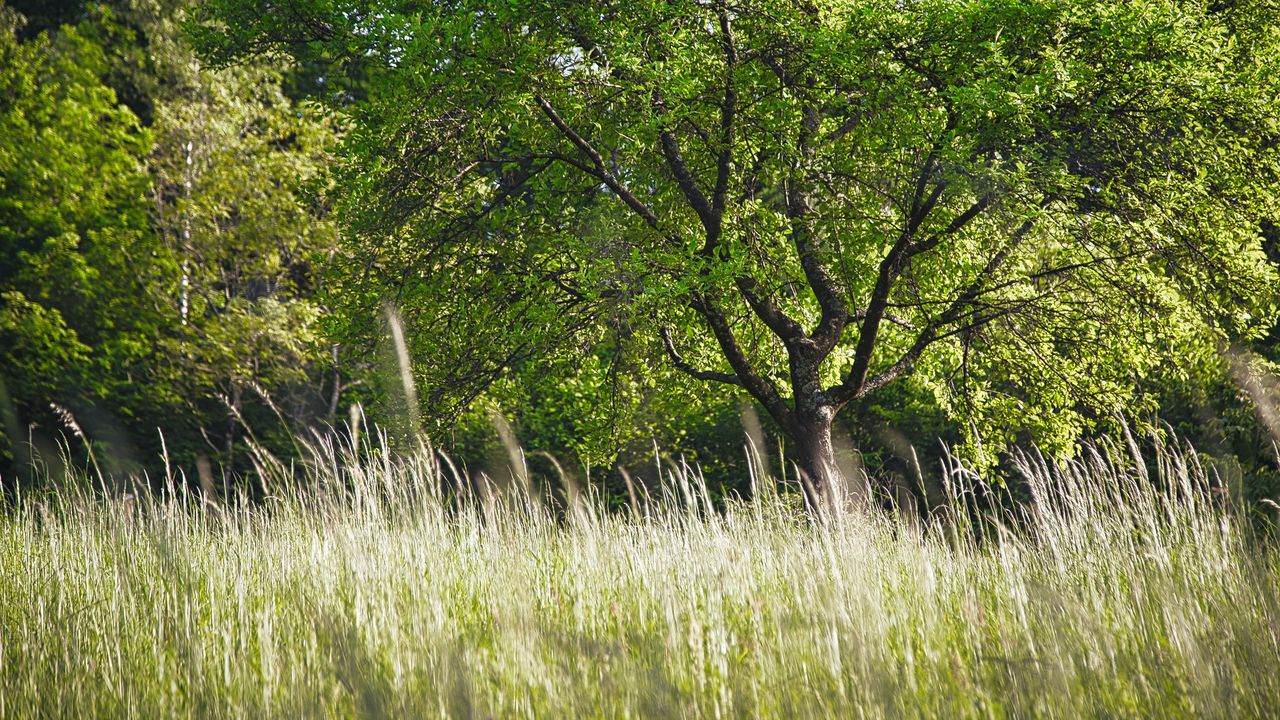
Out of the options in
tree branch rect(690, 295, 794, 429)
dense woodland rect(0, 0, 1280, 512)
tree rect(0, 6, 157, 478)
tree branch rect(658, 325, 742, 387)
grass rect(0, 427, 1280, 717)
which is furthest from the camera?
tree rect(0, 6, 157, 478)

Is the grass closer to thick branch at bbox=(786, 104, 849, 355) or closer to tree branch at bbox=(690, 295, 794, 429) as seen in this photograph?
tree branch at bbox=(690, 295, 794, 429)

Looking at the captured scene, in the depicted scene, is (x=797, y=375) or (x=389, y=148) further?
(x=797, y=375)

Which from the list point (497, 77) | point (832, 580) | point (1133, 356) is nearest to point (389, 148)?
point (497, 77)

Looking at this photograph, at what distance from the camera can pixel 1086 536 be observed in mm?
3895

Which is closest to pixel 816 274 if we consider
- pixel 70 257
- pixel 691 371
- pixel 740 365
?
pixel 740 365

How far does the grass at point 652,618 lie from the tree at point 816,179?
2.93 meters

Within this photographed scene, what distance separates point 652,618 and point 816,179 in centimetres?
476

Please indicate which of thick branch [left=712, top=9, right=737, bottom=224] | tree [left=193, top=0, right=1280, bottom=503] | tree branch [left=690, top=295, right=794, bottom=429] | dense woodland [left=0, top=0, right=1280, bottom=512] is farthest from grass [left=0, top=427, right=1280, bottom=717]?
thick branch [left=712, top=9, right=737, bottom=224]

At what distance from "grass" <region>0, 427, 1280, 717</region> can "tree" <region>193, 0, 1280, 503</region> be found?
2.93 m

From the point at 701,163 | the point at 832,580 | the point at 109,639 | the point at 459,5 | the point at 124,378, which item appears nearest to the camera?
the point at 832,580

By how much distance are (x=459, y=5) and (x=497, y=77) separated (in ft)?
3.15

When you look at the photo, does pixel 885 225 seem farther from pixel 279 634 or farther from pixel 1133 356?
pixel 279 634

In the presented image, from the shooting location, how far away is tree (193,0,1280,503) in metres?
6.48

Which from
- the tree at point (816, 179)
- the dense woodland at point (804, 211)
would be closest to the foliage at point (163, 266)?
the dense woodland at point (804, 211)
